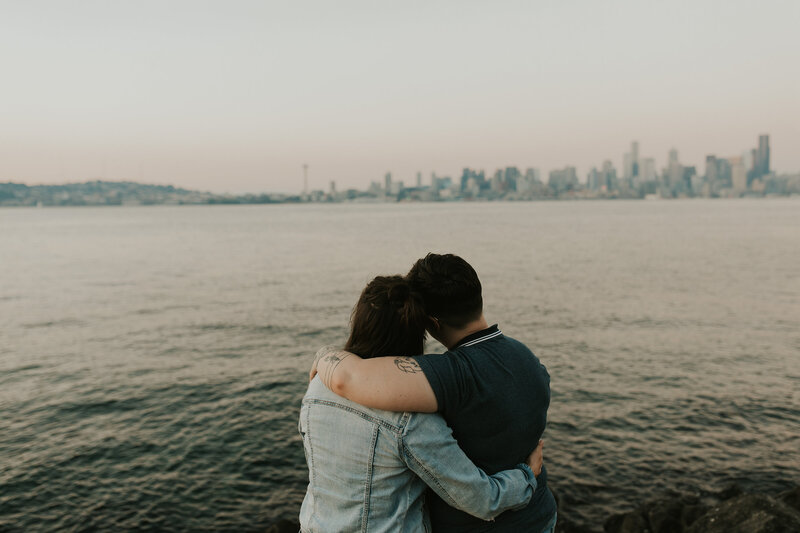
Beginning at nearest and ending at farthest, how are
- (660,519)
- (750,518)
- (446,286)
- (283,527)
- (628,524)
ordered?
(446,286) < (750,518) < (660,519) < (628,524) < (283,527)

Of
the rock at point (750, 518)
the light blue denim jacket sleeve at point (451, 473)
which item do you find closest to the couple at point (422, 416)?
the light blue denim jacket sleeve at point (451, 473)

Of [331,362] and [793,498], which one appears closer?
[331,362]

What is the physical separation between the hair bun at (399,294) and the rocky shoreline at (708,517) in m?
6.43

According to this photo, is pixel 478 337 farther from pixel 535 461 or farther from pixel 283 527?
pixel 283 527

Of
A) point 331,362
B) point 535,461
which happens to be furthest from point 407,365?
point 535,461

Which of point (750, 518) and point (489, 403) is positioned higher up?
point (489, 403)

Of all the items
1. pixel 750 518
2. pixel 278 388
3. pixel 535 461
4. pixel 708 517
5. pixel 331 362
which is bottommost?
pixel 278 388

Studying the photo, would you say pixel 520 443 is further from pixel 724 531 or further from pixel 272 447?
pixel 272 447

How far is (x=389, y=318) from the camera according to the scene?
2689 mm

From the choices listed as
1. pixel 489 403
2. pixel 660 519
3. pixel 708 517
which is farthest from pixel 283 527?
pixel 489 403

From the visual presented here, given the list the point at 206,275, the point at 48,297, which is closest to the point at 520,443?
the point at 48,297

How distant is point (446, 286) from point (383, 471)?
0.91 metres

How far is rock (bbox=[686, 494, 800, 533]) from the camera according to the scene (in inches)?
264

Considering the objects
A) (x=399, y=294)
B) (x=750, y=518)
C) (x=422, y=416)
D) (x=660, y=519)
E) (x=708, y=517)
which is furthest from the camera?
(x=660, y=519)
